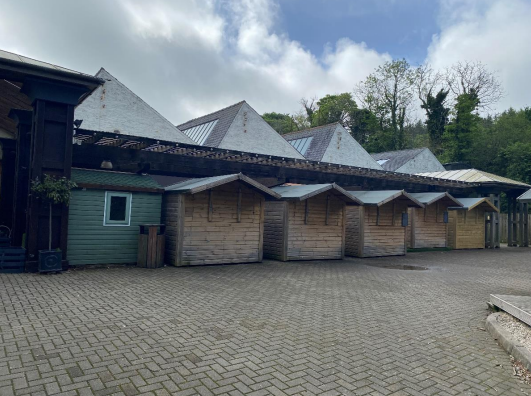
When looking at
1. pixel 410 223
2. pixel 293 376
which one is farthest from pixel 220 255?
pixel 410 223

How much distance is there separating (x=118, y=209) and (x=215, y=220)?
2893 mm

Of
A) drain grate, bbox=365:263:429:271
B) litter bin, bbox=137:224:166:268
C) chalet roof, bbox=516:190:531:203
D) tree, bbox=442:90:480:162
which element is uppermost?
tree, bbox=442:90:480:162

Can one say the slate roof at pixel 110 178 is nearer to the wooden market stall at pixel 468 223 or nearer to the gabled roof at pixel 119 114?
the gabled roof at pixel 119 114

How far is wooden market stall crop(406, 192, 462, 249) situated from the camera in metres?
18.9

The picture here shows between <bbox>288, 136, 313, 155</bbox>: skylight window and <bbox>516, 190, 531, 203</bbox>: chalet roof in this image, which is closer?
<bbox>516, 190, 531, 203</bbox>: chalet roof

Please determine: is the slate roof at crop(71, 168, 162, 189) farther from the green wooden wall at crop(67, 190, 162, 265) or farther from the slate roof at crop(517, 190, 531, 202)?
the slate roof at crop(517, 190, 531, 202)

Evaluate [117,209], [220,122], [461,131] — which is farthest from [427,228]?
[461,131]

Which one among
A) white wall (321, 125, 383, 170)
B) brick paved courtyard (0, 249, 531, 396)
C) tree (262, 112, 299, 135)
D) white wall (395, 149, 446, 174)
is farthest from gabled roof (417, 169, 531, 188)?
tree (262, 112, 299, 135)

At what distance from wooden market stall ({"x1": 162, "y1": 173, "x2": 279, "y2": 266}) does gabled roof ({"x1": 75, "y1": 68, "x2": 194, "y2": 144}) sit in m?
9.20

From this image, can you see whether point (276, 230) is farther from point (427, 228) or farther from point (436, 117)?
point (436, 117)

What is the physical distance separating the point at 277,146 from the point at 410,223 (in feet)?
32.9

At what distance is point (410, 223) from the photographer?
62.6 feet

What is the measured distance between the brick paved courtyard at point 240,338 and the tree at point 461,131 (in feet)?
111

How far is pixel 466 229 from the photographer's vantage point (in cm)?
2097
